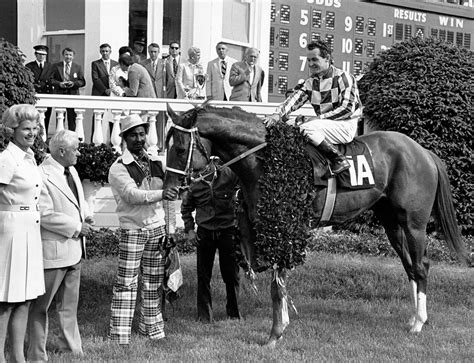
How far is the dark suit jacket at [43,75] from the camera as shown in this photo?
10.3 m

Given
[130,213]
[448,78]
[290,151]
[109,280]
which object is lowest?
[109,280]

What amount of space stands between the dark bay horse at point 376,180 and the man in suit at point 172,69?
15.3 ft

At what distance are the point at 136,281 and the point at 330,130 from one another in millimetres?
2138

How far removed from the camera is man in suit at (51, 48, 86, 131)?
34.1 feet

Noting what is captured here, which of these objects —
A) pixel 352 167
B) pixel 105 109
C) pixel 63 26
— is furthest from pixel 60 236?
pixel 63 26

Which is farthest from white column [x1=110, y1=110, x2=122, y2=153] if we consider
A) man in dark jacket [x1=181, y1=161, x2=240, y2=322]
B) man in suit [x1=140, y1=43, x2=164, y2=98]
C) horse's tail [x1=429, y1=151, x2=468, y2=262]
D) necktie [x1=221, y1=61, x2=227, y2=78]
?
horse's tail [x1=429, y1=151, x2=468, y2=262]

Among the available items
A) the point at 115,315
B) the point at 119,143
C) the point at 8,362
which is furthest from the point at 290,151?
the point at 119,143

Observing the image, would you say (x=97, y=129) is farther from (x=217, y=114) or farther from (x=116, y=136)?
(x=217, y=114)

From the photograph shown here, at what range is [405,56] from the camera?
34.3 feet

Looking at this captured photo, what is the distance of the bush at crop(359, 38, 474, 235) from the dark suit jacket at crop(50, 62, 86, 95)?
421cm

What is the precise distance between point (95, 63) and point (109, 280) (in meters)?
4.15

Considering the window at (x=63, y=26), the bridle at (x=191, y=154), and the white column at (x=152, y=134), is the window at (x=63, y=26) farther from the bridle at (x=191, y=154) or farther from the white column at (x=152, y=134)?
the bridle at (x=191, y=154)

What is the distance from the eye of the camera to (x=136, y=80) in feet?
33.8

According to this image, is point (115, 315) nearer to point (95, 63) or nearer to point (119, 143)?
point (119, 143)
